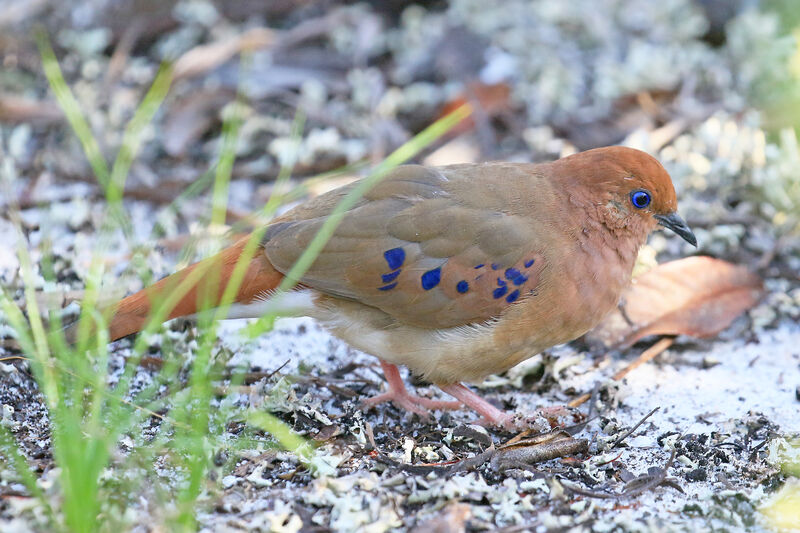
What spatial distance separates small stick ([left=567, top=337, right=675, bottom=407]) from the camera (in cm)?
373

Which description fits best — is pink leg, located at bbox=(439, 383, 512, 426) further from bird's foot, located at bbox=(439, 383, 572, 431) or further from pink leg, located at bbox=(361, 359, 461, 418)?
pink leg, located at bbox=(361, 359, 461, 418)

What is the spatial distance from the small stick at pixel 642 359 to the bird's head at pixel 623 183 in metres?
Result: 0.64

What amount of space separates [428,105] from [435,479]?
3.25 m

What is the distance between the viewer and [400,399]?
11.9 feet

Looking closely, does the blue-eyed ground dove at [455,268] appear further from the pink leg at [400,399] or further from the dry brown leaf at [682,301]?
the dry brown leaf at [682,301]

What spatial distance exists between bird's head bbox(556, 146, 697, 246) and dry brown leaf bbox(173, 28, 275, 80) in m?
2.81

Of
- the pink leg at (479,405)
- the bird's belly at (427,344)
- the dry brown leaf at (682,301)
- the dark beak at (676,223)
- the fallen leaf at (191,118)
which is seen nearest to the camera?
the bird's belly at (427,344)

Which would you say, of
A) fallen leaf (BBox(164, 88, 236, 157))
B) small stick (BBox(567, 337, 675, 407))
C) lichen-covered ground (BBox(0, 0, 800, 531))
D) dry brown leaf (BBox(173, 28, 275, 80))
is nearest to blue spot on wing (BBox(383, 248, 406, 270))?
lichen-covered ground (BBox(0, 0, 800, 531))

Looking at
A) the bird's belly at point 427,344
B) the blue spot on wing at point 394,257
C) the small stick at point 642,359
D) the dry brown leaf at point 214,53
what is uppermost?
the dry brown leaf at point 214,53

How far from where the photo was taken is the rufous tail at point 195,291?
3.27 metres

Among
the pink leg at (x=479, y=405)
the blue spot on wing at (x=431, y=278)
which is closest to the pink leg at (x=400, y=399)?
the pink leg at (x=479, y=405)

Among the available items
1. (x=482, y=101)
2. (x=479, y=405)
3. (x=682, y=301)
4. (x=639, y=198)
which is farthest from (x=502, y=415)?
(x=482, y=101)

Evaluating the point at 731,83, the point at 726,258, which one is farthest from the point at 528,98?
the point at 726,258

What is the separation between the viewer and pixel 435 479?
296 centimetres
